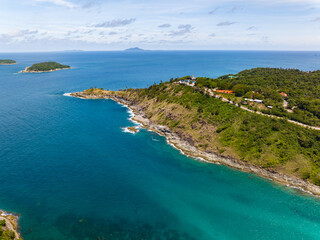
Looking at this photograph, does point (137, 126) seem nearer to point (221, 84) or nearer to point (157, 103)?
point (157, 103)

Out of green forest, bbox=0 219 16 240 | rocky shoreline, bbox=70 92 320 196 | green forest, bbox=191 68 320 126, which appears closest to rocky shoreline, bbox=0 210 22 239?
green forest, bbox=0 219 16 240

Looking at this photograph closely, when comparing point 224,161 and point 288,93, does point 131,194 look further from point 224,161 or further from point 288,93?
point 288,93

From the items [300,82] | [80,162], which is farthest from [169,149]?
[300,82]

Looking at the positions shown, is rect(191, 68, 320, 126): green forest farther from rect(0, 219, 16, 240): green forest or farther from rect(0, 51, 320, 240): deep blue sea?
rect(0, 219, 16, 240): green forest

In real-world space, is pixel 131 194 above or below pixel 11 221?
below

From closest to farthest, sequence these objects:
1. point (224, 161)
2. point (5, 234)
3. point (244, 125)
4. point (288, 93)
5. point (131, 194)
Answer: point (5, 234) → point (131, 194) → point (224, 161) → point (244, 125) → point (288, 93)

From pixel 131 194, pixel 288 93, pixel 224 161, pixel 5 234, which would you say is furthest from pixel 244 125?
pixel 5 234
